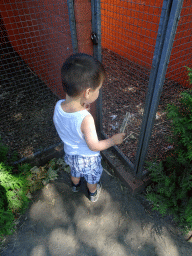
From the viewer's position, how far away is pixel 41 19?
333 centimetres

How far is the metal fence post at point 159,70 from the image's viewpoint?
1.16 metres

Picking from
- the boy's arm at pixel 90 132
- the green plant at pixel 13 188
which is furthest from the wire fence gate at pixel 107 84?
the green plant at pixel 13 188

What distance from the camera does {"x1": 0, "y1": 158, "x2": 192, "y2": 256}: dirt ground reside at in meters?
1.93

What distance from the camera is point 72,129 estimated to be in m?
1.52

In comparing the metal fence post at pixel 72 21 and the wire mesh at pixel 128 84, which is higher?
the metal fence post at pixel 72 21

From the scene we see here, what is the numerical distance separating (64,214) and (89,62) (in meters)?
1.85

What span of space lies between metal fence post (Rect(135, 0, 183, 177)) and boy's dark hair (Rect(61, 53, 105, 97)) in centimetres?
46

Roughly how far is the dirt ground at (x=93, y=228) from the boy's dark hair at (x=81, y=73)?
161cm

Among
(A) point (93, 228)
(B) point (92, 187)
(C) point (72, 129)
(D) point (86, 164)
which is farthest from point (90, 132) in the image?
(A) point (93, 228)

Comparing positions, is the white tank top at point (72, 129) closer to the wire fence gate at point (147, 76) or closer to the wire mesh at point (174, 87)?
the wire fence gate at point (147, 76)

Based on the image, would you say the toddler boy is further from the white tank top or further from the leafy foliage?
the leafy foliage

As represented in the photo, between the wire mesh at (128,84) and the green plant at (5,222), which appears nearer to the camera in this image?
the green plant at (5,222)

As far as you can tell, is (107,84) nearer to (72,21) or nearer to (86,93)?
(72,21)

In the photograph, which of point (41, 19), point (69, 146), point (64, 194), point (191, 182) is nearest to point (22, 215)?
point (64, 194)
